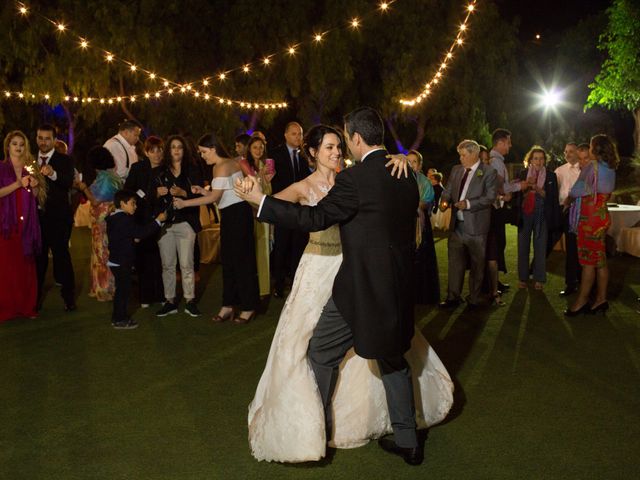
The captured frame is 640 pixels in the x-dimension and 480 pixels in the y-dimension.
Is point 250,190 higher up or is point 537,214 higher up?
point 250,190

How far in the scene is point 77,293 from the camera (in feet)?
27.0

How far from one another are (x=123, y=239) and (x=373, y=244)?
12.1ft

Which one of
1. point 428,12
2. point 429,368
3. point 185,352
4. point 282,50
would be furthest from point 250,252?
point 428,12

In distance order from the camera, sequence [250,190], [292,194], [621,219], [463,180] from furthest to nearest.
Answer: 1. [621,219]
2. [463,180]
3. [292,194]
4. [250,190]

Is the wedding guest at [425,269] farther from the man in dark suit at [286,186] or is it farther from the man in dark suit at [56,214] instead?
the man in dark suit at [56,214]

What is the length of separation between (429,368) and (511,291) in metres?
4.14

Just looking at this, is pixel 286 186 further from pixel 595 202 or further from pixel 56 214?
pixel 595 202

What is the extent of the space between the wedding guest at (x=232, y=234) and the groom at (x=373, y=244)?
304 cm

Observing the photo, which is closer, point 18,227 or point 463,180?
point 18,227

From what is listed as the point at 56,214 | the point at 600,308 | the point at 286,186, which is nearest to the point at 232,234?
the point at 286,186

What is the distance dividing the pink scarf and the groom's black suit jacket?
500 cm

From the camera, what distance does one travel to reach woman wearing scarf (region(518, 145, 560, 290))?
26.9ft

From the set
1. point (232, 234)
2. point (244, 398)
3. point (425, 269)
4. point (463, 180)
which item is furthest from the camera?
point (425, 269)

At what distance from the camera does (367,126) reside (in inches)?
142
